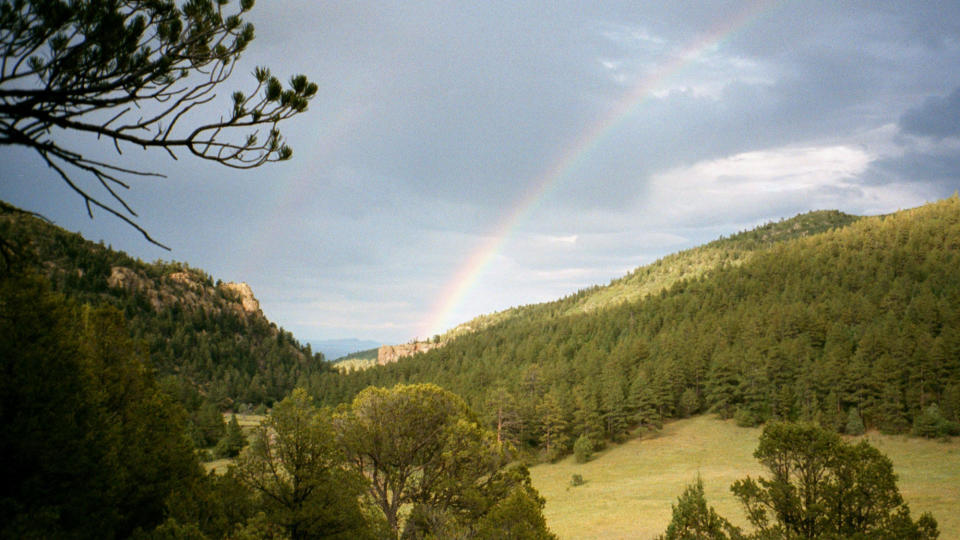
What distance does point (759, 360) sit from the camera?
3019 inches

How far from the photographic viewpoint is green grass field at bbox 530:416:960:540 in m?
32.8

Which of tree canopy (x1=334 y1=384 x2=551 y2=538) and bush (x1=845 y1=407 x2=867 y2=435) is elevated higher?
tree canopy (x1=334 y1=384 x2=551 y2=538)

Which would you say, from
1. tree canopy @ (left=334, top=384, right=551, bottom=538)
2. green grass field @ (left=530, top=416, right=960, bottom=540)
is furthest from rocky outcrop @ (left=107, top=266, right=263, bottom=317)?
tree canopy @ (left=334, top=384, right=551, bottom=538)

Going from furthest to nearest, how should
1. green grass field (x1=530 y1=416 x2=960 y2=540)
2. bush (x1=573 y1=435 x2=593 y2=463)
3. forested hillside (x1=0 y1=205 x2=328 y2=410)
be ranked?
forested hillside (x1=0 y1=205 x2=328 y2=410) → bush (x1=573 y1=435 x2=593 y2=463) → green grass field (x1=530 y1=416 x2=960 y2=540)

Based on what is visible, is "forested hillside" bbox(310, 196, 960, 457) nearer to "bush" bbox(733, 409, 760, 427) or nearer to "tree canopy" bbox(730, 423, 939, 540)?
"bush" bbox(733, 409, 760, 427)

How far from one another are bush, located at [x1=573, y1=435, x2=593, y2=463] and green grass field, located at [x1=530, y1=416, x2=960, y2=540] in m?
1.07

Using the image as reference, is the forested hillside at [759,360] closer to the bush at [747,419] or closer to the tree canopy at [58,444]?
the bush at [747,419]

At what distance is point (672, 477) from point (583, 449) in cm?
1536

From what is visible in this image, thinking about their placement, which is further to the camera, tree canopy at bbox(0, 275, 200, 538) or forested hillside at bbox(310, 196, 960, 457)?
forested hillside at bbox(310, 196, 960, 457)

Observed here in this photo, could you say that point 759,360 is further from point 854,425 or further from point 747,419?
point 854,425

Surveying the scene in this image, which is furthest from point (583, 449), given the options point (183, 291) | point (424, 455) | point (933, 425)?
point (183, 291)

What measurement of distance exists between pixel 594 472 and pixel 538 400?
63.0 ft

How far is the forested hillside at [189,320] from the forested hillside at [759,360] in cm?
2712

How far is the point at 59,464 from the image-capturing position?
10.0 meters
